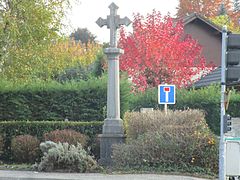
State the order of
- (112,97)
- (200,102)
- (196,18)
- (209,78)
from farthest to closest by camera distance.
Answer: (196,18), (209,78), (200,102), (112,97)

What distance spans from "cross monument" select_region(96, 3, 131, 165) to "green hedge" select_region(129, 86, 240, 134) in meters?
6.56

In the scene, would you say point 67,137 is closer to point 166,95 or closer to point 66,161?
point 66,161

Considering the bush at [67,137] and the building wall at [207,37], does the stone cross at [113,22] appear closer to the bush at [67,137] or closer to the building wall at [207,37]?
the bush at [67,137]

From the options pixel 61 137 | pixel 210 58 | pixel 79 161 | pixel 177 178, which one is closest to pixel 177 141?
pixel 177 178

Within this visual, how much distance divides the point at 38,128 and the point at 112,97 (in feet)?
11.7

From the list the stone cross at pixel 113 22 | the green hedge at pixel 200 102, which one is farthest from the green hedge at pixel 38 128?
the green hedge at pixel 200 102

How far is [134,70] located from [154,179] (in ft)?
56.7

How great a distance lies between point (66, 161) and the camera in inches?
550

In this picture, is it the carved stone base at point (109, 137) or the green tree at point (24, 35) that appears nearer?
the carved stone base at point (109, 137)

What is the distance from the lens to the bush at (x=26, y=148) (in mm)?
16891

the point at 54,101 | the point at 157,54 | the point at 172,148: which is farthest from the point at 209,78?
the point at 172,148

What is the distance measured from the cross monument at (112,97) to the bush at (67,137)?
1.05 metres

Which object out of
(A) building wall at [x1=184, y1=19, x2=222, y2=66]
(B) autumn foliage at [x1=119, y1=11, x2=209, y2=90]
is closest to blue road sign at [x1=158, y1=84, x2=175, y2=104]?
(B) autumn foliage at [x1=119, y1=11, x2=209, y2=90]

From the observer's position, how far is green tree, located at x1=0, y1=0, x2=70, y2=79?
19203mm
